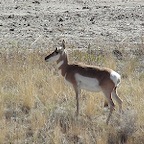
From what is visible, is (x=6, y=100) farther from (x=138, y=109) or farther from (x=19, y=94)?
(x=138, y=109)

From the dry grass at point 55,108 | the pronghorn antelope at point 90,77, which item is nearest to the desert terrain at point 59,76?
the dry grass at point 55,108

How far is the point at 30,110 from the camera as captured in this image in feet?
29.4

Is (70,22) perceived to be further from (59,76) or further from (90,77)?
(90,77)

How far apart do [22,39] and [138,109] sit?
22.4 ft

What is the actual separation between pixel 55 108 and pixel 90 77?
Result: 1.23 metres

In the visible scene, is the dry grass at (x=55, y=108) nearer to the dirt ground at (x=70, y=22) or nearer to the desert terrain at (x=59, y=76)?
the desert terrain at (x=59, y=76)

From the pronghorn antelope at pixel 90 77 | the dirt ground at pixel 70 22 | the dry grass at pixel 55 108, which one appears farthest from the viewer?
the dirt ground at pixel 70 22

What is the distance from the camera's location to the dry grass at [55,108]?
7836mm

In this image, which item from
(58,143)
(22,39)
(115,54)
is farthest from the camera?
(22,39)

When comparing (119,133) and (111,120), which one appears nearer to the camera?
(119,133)

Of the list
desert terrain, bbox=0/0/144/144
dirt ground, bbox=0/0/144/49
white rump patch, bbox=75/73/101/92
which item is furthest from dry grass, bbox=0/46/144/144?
dirt ground, bbox=0/0/144/49

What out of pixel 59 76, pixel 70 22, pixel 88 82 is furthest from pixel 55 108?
pixel 70 22

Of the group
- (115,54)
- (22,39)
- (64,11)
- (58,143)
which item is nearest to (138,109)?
(58,143)

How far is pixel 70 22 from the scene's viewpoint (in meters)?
16.9
